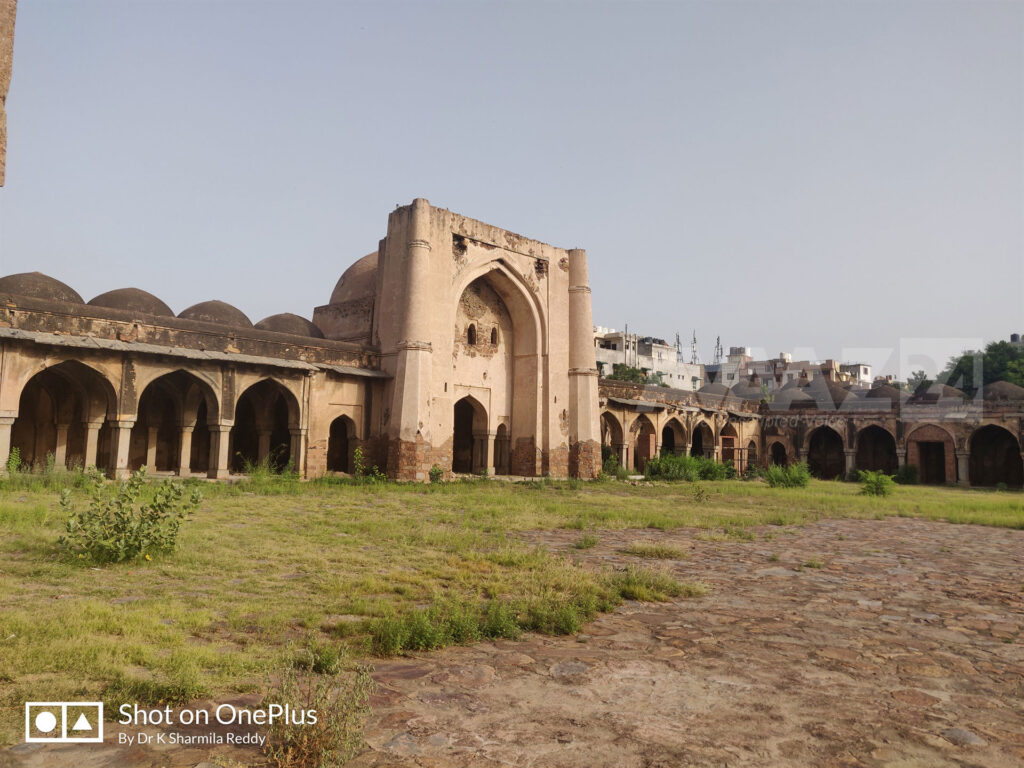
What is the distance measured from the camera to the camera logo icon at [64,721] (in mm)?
2693

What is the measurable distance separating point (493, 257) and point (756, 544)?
14.1 metres

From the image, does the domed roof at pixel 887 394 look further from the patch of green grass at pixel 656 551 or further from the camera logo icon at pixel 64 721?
the camera logo icon at pixel 64 721

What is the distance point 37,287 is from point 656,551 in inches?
638

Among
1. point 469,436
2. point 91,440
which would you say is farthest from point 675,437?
point 91,440

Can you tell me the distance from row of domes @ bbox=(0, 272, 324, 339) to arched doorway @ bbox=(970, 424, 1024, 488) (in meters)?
29.0

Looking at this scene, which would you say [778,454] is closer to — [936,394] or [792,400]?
[792,400]

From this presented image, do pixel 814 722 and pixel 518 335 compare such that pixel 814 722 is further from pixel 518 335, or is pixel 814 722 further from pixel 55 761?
pixel 518 335

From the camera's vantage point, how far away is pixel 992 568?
7.38 metres

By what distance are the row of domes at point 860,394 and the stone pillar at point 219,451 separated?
21.9m

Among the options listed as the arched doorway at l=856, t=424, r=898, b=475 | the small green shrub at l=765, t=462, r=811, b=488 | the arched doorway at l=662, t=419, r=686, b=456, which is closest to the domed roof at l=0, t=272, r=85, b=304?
the small green shrub at l=765, t=462, r=811, b=488

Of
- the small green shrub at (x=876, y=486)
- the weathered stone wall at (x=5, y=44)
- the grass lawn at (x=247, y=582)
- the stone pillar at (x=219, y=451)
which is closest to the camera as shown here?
the weathered stone wall at (x=5, y=44)

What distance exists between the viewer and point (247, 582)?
564 cm

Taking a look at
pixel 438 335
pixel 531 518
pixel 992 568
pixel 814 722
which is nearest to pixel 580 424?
pixel 438 335

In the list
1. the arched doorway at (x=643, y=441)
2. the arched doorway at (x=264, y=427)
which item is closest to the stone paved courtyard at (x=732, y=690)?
the arched doorway at (x=264, y=427)
